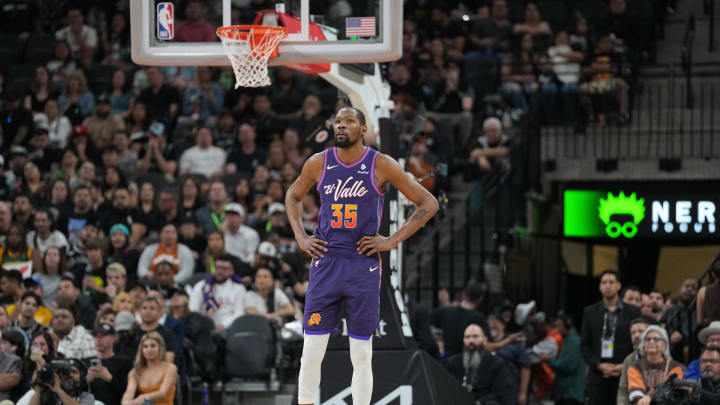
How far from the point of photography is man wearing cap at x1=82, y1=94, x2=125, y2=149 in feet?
58.9

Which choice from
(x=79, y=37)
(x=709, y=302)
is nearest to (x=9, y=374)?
(x=709, y=302)

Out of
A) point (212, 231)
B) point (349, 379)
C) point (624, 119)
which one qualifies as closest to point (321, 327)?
point (349, 379)

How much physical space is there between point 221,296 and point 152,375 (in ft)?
6.75

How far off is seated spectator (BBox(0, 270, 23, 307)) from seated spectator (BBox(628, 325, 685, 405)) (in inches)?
249

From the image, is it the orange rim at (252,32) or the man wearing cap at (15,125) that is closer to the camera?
the orange rim at (252,32)

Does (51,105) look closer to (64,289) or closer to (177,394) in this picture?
(64,289)

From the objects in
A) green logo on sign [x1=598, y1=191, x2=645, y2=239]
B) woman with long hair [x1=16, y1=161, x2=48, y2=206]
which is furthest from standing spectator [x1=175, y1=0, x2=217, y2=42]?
green logo on sign [x1=598, y1=191, x2=645, y2=239]

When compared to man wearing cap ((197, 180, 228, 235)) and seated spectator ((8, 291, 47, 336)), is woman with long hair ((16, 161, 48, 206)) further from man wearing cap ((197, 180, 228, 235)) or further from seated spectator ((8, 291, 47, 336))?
seated spectator ((8, 291, 47, 336))

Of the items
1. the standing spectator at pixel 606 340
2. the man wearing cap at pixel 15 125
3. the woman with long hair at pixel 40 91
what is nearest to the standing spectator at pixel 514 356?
the standing spectator at pixel 606 340

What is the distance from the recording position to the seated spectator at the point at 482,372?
12.5 metres

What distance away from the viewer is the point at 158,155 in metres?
17.2

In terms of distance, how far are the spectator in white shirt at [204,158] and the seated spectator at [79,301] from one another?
3.83m

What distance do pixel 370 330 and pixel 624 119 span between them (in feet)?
34.8

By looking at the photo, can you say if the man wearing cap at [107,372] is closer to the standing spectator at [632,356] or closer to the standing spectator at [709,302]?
the standing spectator at [632,356]
